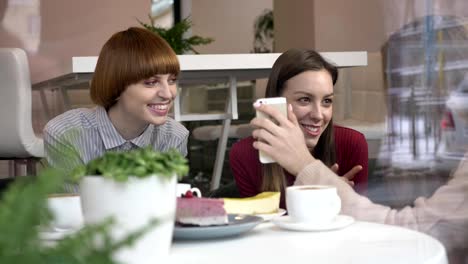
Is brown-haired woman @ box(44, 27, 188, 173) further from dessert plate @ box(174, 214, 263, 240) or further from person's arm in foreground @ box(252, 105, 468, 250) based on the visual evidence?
dessert plate @ box(174, 214, 263, 240)

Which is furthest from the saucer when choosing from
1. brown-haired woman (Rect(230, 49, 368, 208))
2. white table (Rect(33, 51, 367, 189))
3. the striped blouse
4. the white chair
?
the white chair

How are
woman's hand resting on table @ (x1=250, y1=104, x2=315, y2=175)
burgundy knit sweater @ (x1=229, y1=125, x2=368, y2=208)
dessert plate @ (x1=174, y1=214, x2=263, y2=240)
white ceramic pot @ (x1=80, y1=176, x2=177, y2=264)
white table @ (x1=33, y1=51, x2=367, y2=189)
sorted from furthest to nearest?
white table @ (x1=33, y1=51, x2=367, y2=189) < burgundy knit sweater @ (x1=229, y1=125, x2=368, y2=208) < woman's hand resting on table @ (x1=250, y1=104, x2=315, y2=175) < dessert plate @ (x1=174, y1=214, x2=263, y2=240) < white ceramic pot @ (x1=80, y1=176, x2=177, y2=264)

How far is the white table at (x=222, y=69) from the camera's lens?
2.65 m

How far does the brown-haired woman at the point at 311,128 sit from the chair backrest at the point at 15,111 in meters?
1.60

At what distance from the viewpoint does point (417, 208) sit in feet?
3.59

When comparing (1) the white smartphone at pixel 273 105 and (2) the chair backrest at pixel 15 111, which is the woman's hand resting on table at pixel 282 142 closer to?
(1) the white smartphone at pixel 273 105

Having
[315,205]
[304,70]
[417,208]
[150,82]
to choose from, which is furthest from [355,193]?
[150,82]

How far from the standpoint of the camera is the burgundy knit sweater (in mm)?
1545

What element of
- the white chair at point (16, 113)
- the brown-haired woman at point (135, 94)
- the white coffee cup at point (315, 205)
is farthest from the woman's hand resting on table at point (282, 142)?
the white chair at point (16, 113)

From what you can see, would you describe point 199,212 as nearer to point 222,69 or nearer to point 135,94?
point 135,94

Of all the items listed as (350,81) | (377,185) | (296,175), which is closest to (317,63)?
(377,185)

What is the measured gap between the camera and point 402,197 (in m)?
1.74

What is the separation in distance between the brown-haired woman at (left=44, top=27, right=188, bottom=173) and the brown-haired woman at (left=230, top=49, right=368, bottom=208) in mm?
331

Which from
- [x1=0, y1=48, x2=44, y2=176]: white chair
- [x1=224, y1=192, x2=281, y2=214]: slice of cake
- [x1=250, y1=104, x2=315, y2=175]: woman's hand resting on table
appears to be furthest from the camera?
[x1=0, y1=48, x2=44, y2=176]: white chair
